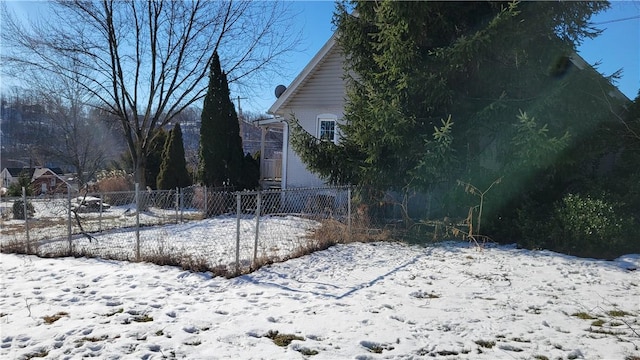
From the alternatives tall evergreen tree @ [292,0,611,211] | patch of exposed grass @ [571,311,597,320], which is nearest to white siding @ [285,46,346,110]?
tall evergreen tree @ [292,0,611,211]

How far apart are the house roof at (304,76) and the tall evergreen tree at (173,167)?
7377 millimetres

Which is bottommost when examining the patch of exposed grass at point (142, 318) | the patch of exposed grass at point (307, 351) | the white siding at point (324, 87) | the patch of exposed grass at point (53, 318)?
the patch of exposed grass at point (53, 318)

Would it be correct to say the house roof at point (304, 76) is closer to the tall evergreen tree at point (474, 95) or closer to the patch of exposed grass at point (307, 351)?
the tall evergreen tree at point (474, 95)

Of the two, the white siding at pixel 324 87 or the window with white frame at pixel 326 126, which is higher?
the white siding at pixel 324 87

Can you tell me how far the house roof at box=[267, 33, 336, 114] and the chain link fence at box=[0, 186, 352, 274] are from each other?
126 inches

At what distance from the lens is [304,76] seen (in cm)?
1323

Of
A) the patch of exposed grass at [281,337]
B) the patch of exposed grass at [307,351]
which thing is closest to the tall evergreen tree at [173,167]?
the patch of exposed grass at [281,337]

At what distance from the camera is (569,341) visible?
3.44 m

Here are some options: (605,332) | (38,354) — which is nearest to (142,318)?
(38,354)

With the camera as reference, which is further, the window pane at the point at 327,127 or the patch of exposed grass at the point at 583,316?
the window pane at the point at 327,127

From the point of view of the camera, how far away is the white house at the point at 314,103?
13.0 m

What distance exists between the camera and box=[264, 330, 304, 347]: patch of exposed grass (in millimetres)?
3471

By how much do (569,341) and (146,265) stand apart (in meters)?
5.64

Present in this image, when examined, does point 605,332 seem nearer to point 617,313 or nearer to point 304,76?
point 617,313
